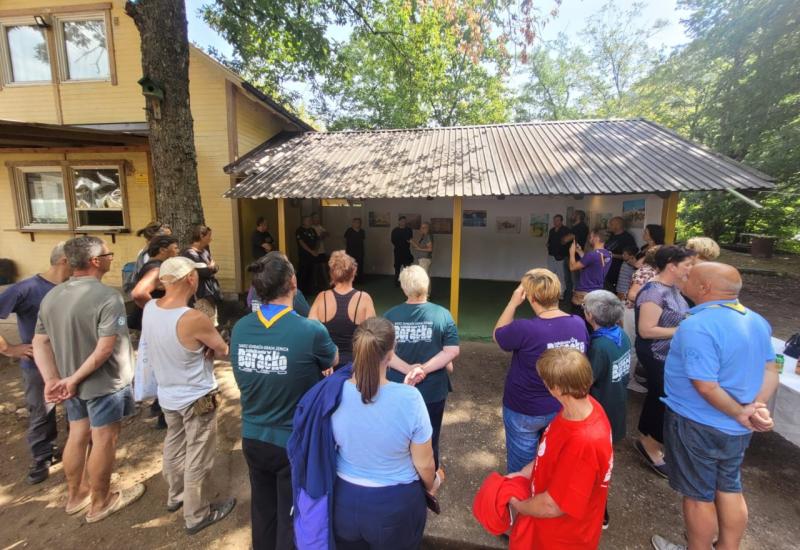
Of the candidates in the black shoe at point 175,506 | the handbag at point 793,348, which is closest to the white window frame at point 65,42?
the black shoe at point 175,506

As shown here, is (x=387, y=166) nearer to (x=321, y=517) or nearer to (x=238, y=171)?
(x=238, y=171)

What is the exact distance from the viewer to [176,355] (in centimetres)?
239

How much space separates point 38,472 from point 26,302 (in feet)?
4.71

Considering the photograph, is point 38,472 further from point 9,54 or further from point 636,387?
point 9,54

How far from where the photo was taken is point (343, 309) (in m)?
2.63

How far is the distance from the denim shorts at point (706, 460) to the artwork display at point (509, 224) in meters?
7.77

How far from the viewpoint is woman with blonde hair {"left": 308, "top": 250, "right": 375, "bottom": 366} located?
2.62 m

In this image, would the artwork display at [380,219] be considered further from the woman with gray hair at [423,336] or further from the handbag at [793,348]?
the handbag at [793,348]

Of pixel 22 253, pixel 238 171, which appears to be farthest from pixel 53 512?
pixel 22 253

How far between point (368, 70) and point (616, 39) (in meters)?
15.5

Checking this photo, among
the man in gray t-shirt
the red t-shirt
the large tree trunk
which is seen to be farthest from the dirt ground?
the large tree trunk

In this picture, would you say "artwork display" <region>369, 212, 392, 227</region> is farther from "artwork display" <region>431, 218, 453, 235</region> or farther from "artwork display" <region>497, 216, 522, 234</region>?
"artwork display" <region>497, 216, 522, 234</region>

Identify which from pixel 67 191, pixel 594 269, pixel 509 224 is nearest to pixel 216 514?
pixel 594 269

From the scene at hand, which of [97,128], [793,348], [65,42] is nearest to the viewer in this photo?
[793,348]
